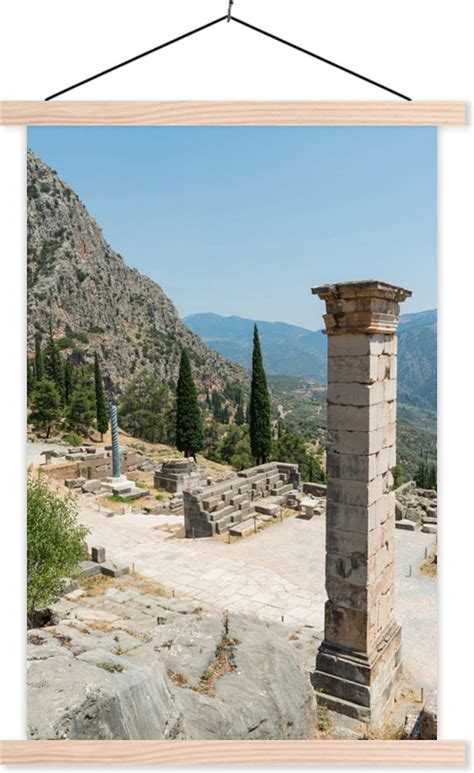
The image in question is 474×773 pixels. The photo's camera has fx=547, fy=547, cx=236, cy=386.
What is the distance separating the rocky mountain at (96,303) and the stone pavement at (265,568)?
2330 cm

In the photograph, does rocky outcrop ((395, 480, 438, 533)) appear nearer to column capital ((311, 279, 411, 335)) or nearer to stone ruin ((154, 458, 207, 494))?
stone ruin ((154, 458, 207, 494))

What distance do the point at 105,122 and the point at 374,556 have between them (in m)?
4.60

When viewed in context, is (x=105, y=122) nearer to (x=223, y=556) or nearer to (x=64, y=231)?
(x=223, y=556)

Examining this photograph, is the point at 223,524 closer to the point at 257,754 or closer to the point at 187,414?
the point at 257,754

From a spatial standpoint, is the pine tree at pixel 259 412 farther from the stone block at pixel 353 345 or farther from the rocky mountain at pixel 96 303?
the stone block at pixel 353 345

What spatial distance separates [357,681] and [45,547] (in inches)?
176

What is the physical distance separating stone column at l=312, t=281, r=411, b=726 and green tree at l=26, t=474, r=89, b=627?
3837 mm

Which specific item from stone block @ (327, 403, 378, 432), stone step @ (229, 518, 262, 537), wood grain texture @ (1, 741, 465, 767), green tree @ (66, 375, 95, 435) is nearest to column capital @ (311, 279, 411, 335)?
stone block @ (327, 403, 378, 432)

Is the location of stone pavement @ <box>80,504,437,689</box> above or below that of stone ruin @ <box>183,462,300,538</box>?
below

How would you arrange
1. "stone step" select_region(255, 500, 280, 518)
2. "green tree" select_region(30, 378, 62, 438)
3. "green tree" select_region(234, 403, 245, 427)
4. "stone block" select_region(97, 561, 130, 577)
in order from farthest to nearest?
1. "green tree" select_region(234, 403, 245, 427)
2. "green tree" select_region(30, 378, 62, 438)
3. "stone step" select_region(255, 500, 280, 518)
4. "stone block" select_region(97, 561, 130, 577)

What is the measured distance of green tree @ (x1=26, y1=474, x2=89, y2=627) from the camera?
23.8 ft

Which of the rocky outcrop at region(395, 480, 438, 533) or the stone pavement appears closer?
the stone pavement

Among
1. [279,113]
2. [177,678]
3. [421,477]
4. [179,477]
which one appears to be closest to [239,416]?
[179,477]
